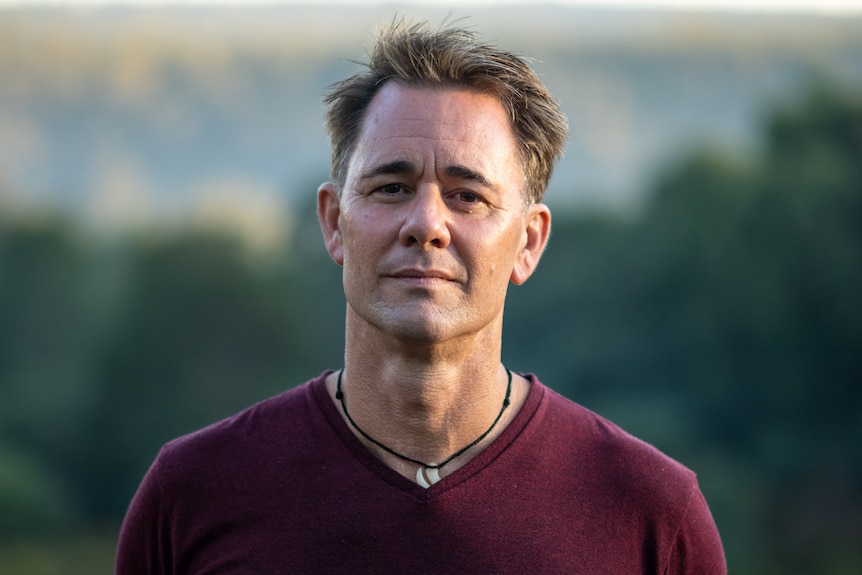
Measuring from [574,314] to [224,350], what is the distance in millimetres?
11351

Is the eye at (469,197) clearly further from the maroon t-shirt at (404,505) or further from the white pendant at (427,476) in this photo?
the white pendant at (427,476)

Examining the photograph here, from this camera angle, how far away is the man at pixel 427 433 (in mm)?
3227

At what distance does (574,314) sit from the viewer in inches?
1435

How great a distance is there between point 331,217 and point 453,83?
1.96 ft

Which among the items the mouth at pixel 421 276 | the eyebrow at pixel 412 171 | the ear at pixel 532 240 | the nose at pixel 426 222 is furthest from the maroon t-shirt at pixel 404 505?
the eyebrow at pixel 412 171

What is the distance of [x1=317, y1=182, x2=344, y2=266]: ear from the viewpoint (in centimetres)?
362

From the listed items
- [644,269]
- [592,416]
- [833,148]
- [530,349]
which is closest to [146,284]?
[530,349]

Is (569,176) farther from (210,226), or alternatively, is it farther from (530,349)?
(210,226)

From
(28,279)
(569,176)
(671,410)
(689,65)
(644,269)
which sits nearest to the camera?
(671,410)

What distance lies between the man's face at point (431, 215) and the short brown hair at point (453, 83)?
0.15 ft

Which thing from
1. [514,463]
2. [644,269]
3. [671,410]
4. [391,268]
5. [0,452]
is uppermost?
[391,268]

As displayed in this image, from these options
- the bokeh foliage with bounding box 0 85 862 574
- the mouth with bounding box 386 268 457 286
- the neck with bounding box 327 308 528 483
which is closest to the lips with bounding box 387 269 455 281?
the mouth with bounding box 386 268 457 286

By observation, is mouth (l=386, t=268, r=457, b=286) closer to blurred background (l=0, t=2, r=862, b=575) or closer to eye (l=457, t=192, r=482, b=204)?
eye (l=457, t=192, r=482, b=204)

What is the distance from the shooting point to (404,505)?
10.6ft
